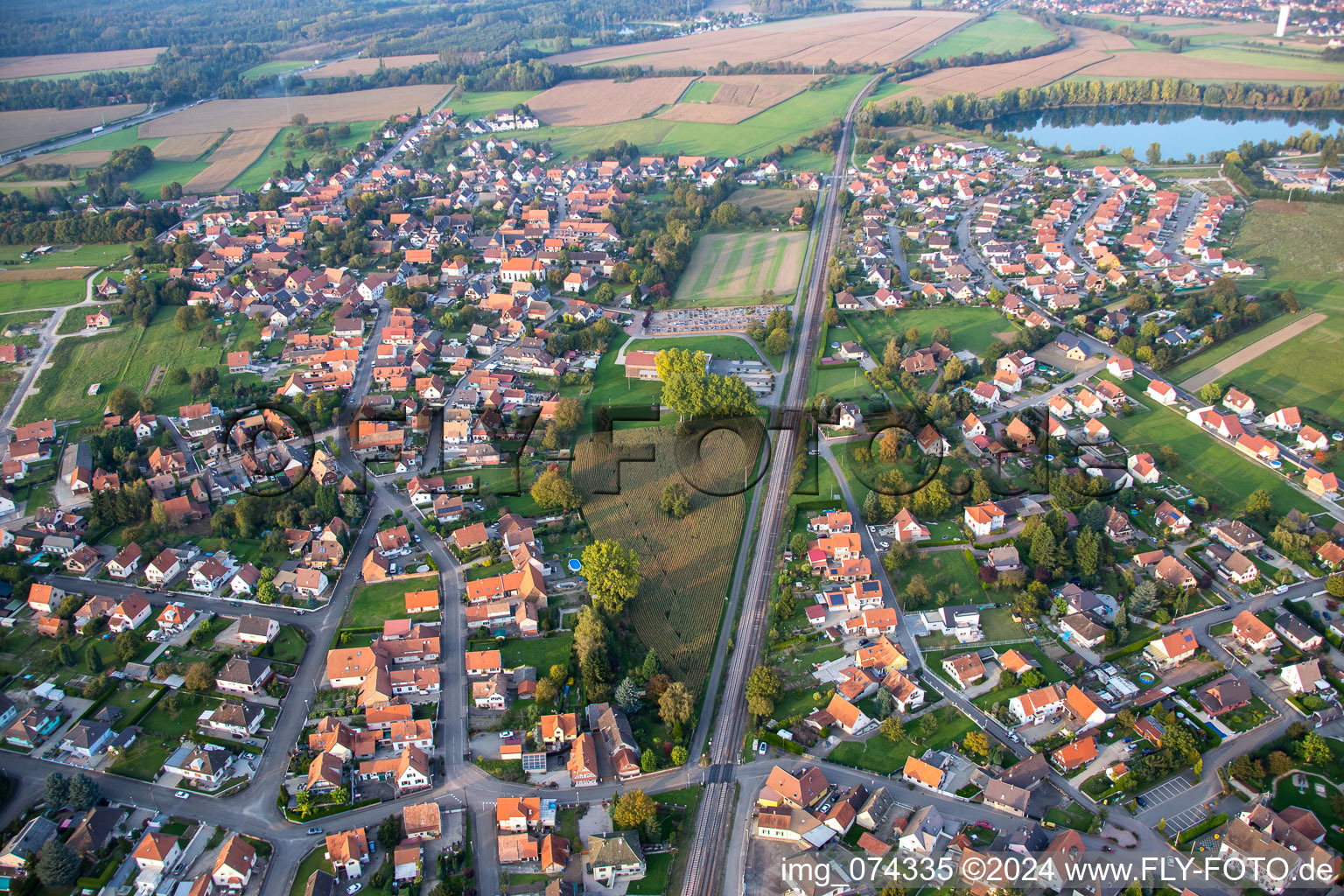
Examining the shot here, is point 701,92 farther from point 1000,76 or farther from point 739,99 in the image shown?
point 1000,76

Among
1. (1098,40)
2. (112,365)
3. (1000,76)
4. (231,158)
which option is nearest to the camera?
(112,365)

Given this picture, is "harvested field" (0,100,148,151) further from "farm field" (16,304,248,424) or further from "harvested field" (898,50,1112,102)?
"harvested field" (898,50,1112,102)

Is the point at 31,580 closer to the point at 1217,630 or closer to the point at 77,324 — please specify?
the point at 77,324

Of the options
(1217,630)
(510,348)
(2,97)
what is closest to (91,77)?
(2,97)

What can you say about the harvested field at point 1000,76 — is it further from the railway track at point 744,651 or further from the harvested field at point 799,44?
the railway track at point 744,651

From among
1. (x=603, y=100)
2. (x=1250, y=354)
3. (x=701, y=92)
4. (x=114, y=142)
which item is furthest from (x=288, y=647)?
(x=701, y=92)

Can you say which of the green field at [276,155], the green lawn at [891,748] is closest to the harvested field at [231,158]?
the green field at [276,155]

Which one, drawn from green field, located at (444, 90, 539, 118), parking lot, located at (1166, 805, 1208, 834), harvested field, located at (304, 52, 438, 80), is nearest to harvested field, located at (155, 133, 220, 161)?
green field, located at (444, 90, 539, 118)
